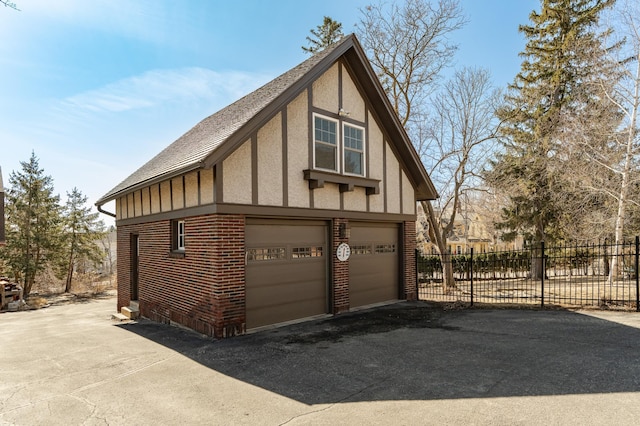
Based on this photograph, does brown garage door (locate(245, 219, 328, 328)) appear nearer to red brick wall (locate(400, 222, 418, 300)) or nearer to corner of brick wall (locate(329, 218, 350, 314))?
corner of brick wall (locate(329, 218, 350, 314))

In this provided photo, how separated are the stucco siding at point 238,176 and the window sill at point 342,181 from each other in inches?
67.4

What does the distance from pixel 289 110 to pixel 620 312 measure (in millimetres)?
10440

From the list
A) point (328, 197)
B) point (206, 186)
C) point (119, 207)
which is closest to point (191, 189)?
point (206, 186)

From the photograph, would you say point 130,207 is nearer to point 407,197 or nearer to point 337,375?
point 407,197

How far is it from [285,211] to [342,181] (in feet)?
6.56

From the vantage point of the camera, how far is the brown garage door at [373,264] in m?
11.3

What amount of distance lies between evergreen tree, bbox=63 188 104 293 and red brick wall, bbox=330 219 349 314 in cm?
2519

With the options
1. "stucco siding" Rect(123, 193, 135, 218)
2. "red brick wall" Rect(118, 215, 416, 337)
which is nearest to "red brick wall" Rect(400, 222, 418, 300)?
"red brick wall" Rect(118, 215, 416, 337)

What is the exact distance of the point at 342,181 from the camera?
33.8ft

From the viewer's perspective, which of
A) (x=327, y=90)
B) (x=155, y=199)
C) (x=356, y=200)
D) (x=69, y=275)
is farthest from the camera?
(x=69, y=275)

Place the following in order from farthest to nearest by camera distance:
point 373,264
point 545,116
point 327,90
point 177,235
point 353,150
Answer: point 545,116, point 373,264, point 353,150, point 327,90, point 177,235

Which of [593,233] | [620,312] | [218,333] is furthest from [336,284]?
[593,233]

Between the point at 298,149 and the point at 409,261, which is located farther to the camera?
the point at 409,261

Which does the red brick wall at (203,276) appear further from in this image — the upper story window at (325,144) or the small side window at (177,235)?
the upper story window at (325,144)
